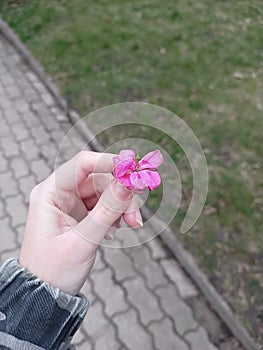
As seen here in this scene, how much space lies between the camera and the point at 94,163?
4.70ft

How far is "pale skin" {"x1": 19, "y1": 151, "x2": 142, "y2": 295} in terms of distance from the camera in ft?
4.44

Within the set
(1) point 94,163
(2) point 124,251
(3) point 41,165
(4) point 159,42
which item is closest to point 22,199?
(3) point 41,165

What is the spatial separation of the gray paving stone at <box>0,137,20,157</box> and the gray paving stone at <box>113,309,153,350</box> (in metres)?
1.88

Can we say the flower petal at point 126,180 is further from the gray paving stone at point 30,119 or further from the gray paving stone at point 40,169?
the gray paving stone at point 30,119

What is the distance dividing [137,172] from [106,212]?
0.75ft

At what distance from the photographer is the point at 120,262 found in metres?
3.09

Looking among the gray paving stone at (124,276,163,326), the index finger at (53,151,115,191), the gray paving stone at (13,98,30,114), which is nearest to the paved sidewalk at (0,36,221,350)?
the gray paving stone at (124,276,163,326)

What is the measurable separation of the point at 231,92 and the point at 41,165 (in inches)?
82.3

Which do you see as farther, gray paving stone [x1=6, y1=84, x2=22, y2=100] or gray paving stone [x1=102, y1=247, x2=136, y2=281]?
gray paving stone [x1=6, y1=84, x2=22, y2=100]

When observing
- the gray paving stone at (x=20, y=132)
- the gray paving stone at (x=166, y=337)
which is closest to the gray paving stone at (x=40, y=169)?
the gray paving stone at (x=20, y=132)

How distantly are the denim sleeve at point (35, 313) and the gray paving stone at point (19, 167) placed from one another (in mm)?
2432

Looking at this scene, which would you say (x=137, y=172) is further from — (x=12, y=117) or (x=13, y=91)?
(x=13, y=91)

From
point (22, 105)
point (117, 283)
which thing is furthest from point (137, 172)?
point (22, 105)

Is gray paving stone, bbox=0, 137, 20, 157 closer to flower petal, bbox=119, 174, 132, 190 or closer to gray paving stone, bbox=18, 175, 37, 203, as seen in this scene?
gray paving stone, bbox=18, 175, 37, 203
